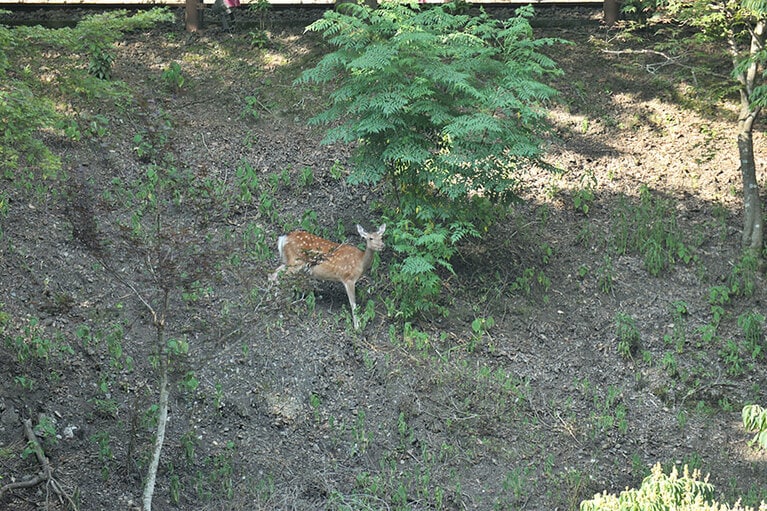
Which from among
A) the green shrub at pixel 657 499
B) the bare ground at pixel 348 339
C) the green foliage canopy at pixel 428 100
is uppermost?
the green foliage canopy at pixel 428 100

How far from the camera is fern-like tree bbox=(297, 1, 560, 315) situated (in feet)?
42.1

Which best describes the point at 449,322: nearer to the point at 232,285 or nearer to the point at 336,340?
the point at 336,340

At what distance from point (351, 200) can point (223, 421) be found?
4677 mm

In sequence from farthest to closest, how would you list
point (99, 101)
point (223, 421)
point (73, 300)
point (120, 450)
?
point (99, 101), point (73, 300), point (223, 421), point (120, 450)

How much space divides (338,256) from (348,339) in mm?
1054

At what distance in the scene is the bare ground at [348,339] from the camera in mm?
10594

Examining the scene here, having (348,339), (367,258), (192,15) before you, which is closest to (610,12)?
(192,15)

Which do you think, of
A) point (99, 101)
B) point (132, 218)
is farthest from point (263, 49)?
point (132, 218)

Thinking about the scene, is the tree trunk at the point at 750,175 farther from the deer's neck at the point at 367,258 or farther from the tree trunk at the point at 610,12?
the deer's neck at the point at 367,258

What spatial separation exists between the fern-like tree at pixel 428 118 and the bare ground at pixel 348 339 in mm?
862

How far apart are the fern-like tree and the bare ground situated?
0.86 m

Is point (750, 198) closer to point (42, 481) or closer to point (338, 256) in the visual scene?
point (338, 256)

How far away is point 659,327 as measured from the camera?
13.5m

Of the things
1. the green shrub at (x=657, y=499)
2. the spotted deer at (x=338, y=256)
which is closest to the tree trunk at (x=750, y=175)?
the spotted deer at (x=338, y=256)
